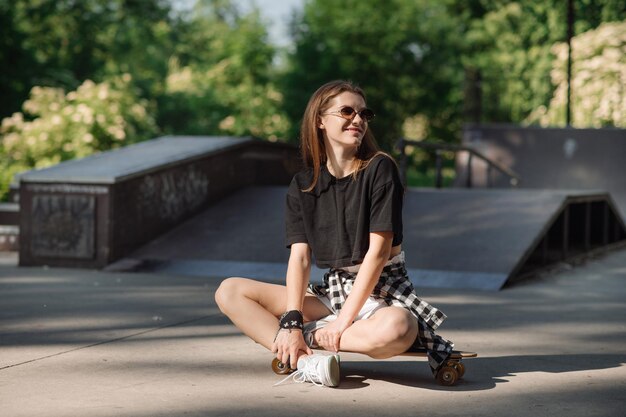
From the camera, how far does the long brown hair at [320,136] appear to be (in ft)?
14.4

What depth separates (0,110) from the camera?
2784 cm

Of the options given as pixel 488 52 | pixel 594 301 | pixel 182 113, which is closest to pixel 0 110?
pixel 182 113

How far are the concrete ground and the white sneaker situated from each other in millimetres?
Answer: 59

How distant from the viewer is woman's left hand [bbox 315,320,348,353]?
414 centimetres

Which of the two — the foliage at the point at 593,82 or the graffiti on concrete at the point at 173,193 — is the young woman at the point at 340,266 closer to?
the graffiti on concrete at the point at 173,193

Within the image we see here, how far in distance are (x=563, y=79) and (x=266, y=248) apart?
1538 centimetres

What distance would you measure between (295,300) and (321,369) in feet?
1.12

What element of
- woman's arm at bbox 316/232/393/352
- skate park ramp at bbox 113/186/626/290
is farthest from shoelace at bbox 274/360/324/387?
skate park ramp at bbox 113/186/626/290

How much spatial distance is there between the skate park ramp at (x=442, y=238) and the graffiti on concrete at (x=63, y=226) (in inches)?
17.7

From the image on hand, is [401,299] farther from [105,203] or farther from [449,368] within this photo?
[105,203]

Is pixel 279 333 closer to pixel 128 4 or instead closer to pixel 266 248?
pixel 266 248

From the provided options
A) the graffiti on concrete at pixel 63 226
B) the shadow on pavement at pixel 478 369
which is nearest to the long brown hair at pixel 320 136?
the shadow on pavement at pixel 478 369

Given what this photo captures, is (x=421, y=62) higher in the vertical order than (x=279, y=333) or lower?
higher

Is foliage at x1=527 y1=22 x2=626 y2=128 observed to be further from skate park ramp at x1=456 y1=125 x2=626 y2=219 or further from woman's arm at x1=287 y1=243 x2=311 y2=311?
woman's arm at x1=287 y1=243 x2=311 y2=311
